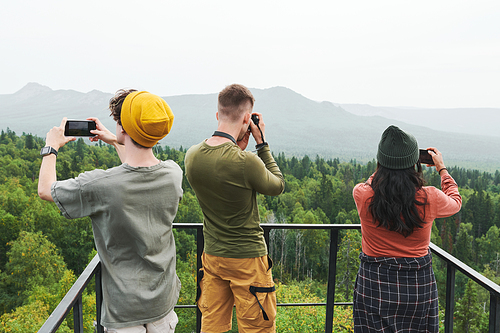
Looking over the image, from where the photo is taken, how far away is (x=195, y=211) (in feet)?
124

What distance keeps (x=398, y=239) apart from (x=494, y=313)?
45cm

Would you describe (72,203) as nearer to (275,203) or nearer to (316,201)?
(275,203)

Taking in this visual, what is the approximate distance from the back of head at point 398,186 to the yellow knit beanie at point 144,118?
89 centimetres

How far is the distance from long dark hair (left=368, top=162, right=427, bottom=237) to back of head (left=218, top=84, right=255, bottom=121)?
0.66 m

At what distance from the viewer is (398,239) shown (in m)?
1.58

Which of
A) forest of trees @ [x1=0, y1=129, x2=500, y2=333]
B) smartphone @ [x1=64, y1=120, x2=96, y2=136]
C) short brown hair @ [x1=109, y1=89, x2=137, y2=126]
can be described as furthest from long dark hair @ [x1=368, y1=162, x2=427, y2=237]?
forest of trees @ [x1=0, y1=129, x2=500, y2=333]

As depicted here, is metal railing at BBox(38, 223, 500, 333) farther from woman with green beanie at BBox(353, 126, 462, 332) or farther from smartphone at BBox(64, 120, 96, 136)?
smartphone at BBox(64, 120, 96, 136)

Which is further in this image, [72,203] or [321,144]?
[321,144]

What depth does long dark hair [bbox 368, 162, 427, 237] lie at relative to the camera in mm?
1495

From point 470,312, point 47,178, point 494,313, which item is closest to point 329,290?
point 494,313

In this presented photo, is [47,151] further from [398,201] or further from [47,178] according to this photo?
[398,201]

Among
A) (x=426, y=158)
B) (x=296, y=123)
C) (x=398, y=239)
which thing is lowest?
(x=398, y=239)

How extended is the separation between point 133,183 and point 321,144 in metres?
103

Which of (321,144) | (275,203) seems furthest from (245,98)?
(321,144)
